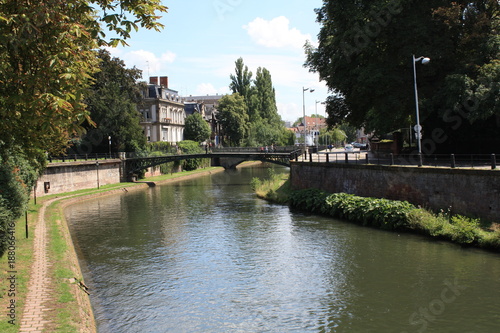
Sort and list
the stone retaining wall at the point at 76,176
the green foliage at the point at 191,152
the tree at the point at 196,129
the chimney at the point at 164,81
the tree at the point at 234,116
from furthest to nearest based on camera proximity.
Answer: the tree at the point at 234,116 → the chimney at the point at 164,81 → the tree at the point at 196,129 → the green foliage at the point at 191,152 → the stone retaining wall at the point at 76,176

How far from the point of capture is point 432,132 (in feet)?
108

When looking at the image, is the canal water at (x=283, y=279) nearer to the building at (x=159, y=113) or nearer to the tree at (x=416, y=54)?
the tree at (x=416, y=54)

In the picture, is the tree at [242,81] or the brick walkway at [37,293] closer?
the brick walkway at [37,293]

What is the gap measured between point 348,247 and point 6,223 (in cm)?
1431

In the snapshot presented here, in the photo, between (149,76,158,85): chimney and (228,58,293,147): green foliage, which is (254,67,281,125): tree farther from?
(149,76,158,85): chimney

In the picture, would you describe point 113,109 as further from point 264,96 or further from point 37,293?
point 264,96

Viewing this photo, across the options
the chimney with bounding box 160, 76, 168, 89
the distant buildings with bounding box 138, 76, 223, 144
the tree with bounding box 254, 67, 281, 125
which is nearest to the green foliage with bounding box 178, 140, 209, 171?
the distant buildings with bounding box 138, 76, 223, 144

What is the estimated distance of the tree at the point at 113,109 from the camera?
5500 cm

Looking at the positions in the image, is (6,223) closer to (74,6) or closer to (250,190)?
(74,6)

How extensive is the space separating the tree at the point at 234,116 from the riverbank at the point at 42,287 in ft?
240

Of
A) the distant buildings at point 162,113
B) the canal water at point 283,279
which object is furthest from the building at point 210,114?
the canal water at point 283,279

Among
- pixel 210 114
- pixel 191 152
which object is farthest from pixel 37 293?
pixel 210 114

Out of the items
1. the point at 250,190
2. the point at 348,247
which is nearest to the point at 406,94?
the point at 348,247

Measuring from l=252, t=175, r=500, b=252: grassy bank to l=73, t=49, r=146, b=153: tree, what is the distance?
29834mm
